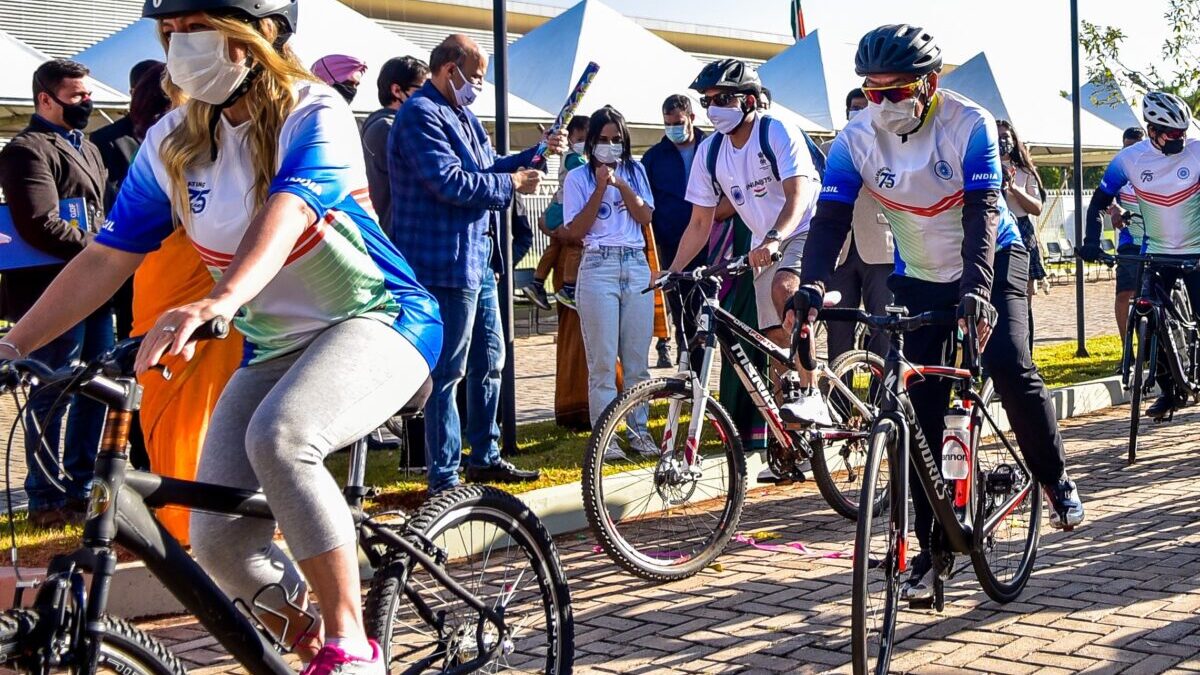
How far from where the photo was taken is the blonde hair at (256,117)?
3.47 meters

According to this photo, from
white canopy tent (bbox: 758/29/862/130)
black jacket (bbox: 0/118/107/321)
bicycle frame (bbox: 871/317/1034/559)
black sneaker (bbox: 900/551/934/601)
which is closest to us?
bicycle frame (bbox: 871/317/1034/559)

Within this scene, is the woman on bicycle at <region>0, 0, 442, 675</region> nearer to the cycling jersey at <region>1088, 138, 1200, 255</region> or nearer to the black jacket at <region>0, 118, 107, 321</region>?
the black jacket at <region>0, 118, 107, 321</region>

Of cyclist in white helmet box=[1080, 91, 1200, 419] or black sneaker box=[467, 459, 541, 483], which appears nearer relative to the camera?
black sneaker box=[467, 459, 541, 483]

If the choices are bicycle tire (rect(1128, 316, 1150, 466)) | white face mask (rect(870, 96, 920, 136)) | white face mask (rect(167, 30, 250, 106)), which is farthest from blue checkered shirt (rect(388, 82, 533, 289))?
bicycle tire (rect(1128, 316, 1150, 466))

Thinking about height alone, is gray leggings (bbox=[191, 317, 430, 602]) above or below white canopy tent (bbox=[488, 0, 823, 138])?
below

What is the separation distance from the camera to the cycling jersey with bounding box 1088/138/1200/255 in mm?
10031

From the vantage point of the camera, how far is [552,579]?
13.5 ft

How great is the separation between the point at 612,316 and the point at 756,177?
4.14 feet

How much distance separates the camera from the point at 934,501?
194 inches

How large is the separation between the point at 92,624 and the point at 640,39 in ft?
55.5

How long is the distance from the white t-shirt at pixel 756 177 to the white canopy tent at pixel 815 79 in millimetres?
13339

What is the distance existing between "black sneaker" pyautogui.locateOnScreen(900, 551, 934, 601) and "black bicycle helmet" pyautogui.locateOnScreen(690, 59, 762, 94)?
329 cm

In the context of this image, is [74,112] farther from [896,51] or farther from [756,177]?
[896,51]

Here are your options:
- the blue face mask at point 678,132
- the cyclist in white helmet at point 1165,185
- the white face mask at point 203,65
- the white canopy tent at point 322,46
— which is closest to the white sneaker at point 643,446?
the blue face mask at point 678,132
